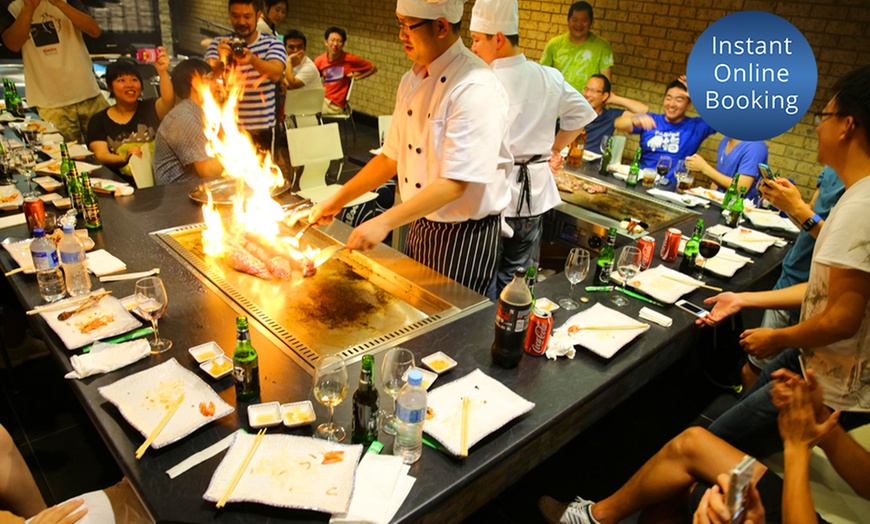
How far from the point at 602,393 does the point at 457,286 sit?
753 mm

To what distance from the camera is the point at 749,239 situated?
3.20 meters

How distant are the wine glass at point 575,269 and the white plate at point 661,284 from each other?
0.31m

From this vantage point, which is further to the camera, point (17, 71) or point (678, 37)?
point (17, 71)

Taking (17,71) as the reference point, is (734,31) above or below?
above

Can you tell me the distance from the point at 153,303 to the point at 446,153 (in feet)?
4.08

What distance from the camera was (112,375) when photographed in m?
1.73

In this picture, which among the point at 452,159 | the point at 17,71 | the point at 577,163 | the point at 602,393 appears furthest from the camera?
the point at 17,71

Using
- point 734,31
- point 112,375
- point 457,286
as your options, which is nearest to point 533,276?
point 457,286

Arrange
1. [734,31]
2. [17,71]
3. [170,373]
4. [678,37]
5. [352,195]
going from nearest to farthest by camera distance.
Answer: [170,373] < [352,195] < [734,31] < [678,37] < [17,71]

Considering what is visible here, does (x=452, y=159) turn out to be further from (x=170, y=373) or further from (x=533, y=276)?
(x=170, y=373)

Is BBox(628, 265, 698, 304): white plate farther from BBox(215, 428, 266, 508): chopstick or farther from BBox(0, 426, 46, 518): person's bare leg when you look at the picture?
BBox(0, 426, 46, 518): person's bare leg

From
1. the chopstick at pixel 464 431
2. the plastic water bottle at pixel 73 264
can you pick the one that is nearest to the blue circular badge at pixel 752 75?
the chopstick at pixel 464 431

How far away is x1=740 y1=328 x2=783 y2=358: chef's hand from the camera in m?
2.17

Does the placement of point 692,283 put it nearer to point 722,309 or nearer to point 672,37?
point 722,309
